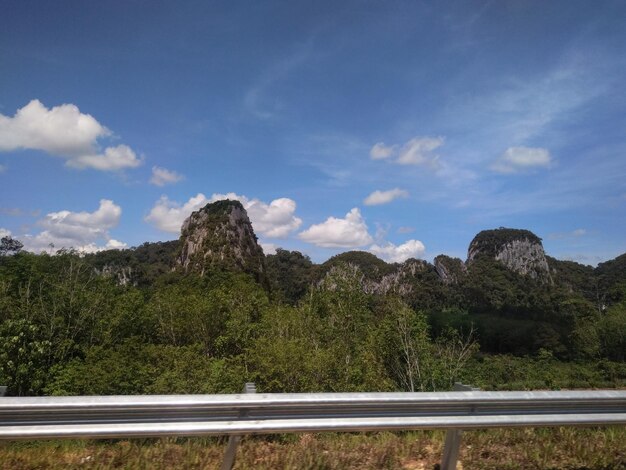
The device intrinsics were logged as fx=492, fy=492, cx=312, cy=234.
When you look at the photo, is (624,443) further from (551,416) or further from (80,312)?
(80,312)

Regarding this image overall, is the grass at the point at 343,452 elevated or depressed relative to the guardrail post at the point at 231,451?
depressed

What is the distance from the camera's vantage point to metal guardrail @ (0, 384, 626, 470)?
2.99m

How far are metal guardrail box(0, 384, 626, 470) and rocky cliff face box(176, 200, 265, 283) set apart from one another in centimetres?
10720

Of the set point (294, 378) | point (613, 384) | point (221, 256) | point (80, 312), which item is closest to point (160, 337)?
point (80, 312)

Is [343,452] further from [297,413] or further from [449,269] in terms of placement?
[449,269]

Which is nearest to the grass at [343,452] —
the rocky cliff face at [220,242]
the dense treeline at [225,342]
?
the dense treeline at [225,342]

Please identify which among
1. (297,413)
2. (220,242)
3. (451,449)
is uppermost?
(220,242)

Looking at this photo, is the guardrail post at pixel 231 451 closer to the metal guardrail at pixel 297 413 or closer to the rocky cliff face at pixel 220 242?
the metal guardrail at pixel 297 413

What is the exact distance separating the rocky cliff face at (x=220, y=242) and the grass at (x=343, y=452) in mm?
106186

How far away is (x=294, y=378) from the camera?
31.0 m

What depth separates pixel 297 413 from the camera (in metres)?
3.30

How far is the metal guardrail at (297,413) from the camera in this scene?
9.82 feet

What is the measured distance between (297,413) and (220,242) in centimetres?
11827

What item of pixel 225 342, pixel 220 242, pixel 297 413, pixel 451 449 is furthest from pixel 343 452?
pixel 220 242
